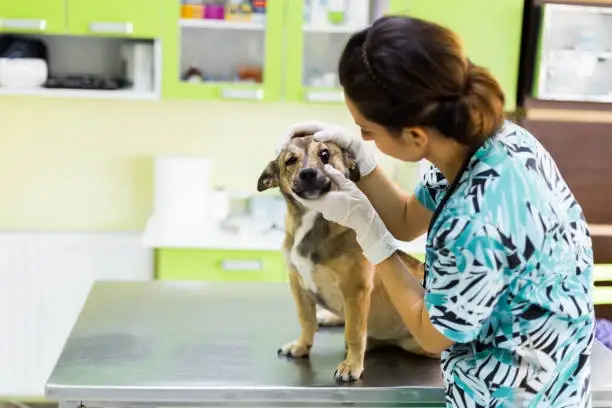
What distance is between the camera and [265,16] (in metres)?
2.79

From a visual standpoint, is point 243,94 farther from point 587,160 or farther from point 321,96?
point 587,160

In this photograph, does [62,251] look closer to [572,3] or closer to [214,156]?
[214,156]

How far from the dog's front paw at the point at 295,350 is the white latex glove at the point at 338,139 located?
368 mm

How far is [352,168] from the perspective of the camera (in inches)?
62.2

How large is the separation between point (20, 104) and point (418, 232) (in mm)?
2043

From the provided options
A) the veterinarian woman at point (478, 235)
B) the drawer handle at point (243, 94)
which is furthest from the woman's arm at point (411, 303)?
the drawer handle at point (243, 94)

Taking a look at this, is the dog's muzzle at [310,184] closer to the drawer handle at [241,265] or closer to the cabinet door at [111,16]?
the drawer handle at [241,265]

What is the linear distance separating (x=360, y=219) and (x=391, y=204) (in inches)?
9.5

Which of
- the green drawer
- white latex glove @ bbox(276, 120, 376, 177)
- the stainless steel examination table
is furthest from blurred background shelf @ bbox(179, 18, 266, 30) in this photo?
white latex glove @ bbox(276, 120, 376, 177)

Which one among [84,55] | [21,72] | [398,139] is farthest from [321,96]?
[398,139]

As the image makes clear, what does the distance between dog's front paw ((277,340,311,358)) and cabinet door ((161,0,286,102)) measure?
4.46ft

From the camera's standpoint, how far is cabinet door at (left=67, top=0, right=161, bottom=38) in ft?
8.79

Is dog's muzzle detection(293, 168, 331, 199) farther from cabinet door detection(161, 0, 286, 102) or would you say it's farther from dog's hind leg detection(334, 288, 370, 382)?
cabinet door detection(161, 0, 286, 102)

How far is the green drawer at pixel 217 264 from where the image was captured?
9.07 ft
